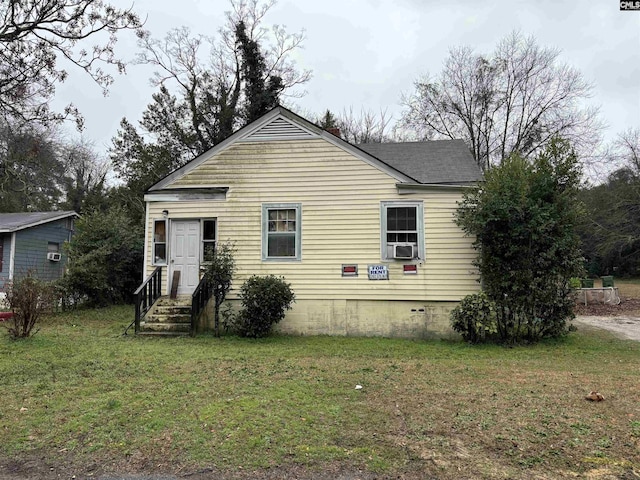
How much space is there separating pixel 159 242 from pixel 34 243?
12451 mm

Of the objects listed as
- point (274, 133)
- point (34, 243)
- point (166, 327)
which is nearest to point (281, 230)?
point (274, 133)

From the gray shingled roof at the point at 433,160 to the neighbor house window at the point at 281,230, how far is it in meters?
2.56

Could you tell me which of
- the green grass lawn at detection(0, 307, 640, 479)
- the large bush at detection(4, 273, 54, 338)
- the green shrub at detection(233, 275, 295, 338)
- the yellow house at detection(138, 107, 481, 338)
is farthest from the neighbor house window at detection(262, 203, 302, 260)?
the large bush at detection(4, 273, 54, 338)

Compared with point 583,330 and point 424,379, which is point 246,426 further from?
point 583,330

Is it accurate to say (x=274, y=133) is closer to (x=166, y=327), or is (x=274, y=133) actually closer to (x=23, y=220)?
(x=166, y=327)

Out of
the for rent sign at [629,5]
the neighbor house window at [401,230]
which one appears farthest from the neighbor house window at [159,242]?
the for rent sign at [629,5]

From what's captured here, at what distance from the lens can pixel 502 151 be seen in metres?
28.2

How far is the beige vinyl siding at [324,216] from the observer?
9.91 metres

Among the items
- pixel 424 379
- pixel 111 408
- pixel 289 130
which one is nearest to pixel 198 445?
pixel 111 408

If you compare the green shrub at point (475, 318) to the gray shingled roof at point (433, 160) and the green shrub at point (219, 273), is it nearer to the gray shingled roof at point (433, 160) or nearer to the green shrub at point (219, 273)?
the gray shingled roof at point (433, 160)

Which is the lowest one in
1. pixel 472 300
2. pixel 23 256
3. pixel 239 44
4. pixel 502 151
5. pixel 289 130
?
pixel 472 300

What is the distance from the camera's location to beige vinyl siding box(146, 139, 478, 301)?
9.91 m

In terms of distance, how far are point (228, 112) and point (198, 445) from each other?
79.6ft

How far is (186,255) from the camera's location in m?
10.8
